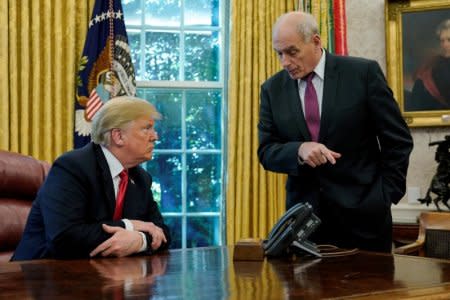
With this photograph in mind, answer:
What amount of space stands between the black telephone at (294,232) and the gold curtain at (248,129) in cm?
279

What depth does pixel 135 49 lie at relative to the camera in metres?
5.43

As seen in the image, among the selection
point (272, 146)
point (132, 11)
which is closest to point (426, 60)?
point (132, 11)

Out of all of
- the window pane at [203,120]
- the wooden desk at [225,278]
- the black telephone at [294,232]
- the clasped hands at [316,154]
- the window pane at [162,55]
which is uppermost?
the window pane at [162,55]

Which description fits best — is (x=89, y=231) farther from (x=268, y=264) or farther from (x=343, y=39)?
(x=343, y=39)

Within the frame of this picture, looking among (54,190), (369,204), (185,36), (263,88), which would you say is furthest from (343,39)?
(54,190)

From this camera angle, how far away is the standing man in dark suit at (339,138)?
273 cm

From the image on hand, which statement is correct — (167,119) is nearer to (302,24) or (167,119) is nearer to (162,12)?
(162,12)

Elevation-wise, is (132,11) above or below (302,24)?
above

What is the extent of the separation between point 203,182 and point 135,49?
4.19ft

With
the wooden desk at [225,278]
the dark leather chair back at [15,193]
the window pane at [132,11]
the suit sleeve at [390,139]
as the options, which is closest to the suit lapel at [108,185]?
the wooden desk at [225,278]

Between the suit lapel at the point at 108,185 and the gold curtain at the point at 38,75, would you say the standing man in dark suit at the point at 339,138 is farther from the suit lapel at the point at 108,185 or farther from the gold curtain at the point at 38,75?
the gold curtain at the point at 38,75

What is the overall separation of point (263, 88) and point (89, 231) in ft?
3.76

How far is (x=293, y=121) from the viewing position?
284 centimetres

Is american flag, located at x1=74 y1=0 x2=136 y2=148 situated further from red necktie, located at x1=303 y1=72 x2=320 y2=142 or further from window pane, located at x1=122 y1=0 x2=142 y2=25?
red necktie, located at x1=303 y1=72 x2=320 y2=142
